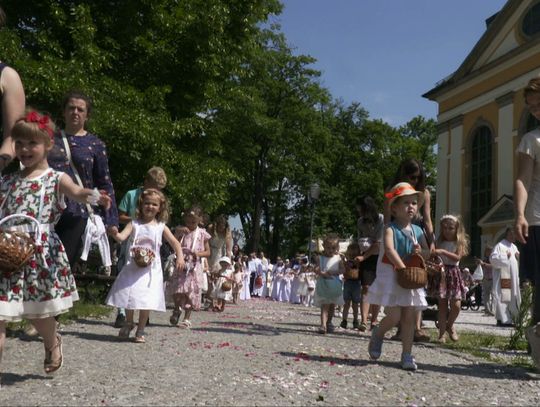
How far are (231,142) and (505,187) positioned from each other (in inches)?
609

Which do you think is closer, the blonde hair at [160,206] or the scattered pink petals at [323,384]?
the scattered pink petals at [323,384]

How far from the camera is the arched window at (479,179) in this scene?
131ft

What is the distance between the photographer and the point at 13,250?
3.81 metres

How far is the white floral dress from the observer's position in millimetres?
4066

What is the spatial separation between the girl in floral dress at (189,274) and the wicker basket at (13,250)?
185 inches

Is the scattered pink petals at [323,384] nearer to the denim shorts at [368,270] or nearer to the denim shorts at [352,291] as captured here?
the denim shorts at [368,270]

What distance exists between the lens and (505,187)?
37.4m

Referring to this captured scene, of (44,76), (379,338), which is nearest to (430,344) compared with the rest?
(379,338)

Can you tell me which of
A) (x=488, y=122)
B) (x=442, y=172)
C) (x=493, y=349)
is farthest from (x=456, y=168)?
(x=493, y=349)

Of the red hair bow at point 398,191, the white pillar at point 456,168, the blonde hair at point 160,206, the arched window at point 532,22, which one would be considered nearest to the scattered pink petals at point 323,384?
the red hair bow at point 398,191

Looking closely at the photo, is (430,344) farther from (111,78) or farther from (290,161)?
(290,161)

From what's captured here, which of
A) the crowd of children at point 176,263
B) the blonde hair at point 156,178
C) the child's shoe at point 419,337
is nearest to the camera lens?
the crowd of children at point 176,263

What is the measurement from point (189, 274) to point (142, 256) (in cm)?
262

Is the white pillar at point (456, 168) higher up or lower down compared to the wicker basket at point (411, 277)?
higher up
